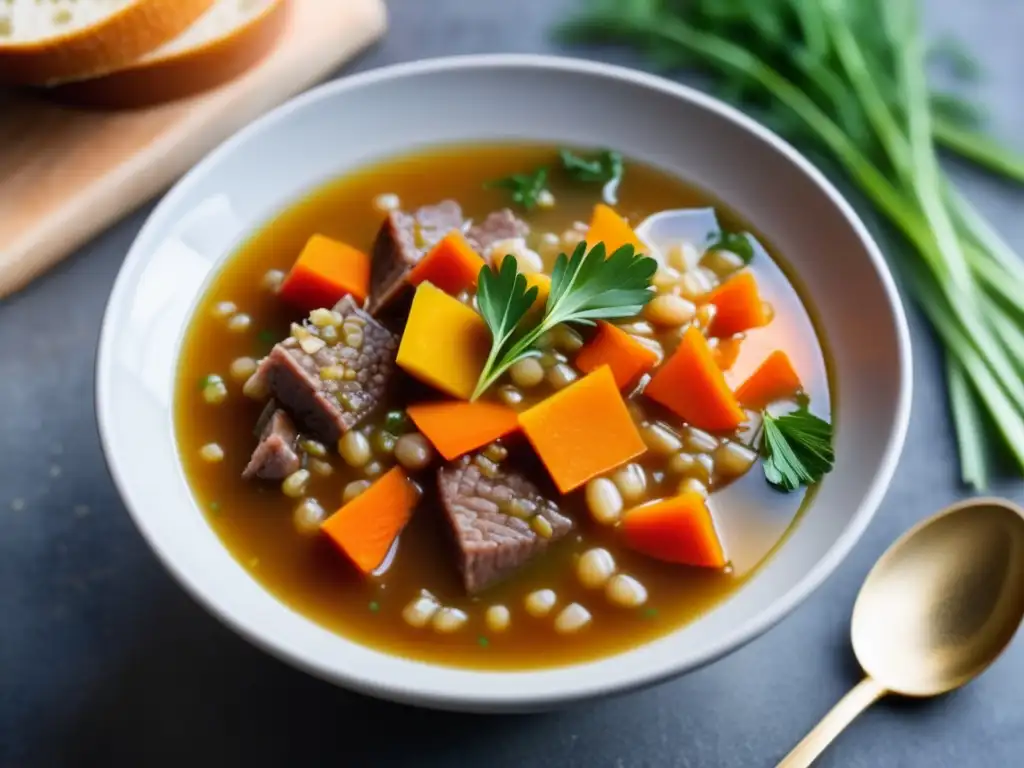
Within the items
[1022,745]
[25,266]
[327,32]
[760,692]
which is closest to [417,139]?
[327,32]

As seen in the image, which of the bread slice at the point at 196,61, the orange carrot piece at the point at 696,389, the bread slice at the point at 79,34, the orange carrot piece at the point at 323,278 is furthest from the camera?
the bread slice at the point at 196,61

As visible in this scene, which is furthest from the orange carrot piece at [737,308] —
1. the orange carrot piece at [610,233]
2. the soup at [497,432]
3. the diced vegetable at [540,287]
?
the diced vegetable at [540,287]

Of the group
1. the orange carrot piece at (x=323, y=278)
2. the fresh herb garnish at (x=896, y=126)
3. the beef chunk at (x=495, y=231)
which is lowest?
the orange carrot piece at (x=323, y=278)

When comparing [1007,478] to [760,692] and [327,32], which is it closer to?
[760,692]

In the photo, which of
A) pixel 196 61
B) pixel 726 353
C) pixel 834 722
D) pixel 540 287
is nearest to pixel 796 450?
pixel 726 353

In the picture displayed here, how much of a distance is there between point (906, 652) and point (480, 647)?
1.00 meters

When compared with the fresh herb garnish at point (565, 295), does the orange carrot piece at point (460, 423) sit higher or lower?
lower

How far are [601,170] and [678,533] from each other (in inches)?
46.4

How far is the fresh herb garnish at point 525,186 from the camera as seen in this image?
2.89 m

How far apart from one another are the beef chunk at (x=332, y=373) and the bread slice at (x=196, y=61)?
130 cm

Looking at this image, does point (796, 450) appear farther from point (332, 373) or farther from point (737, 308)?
point (332, 373)

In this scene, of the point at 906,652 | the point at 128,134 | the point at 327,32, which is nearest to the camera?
the point at 906,652

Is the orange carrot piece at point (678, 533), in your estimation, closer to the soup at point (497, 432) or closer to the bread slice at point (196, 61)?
the soup at point (497, 432)

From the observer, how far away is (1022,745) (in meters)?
2.34
